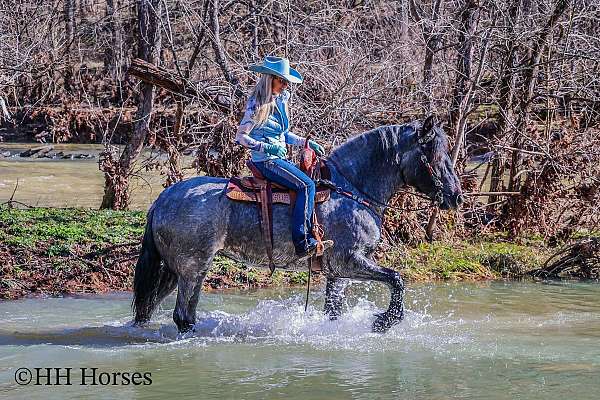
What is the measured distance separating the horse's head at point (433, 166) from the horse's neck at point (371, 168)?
155mm

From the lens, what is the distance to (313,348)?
842 cm

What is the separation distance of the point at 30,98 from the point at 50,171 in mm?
1909

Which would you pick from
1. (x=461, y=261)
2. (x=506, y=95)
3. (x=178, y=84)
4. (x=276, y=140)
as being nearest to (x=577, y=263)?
(x=461, y=261)

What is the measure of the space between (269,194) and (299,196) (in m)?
0.30

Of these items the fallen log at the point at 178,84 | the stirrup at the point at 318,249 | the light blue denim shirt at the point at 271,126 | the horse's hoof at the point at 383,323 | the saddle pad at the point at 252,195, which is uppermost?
the fallen log at the point at 178,84

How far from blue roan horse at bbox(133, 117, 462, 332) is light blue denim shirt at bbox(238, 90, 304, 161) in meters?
0.47

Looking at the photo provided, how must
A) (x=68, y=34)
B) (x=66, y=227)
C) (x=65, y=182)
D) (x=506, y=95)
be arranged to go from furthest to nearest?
(x=65, y=182)
(x=68, y=34)
(x=506, y=95)
(x=66, y=227)

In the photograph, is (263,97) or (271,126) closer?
(263,97)

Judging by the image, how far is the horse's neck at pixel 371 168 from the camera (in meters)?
8.68

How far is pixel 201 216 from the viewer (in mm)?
8492

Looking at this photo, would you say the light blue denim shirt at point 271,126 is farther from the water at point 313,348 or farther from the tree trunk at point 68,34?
the tree trunk at point 68,34

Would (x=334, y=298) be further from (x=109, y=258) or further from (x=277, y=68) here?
(x=109, y=258)

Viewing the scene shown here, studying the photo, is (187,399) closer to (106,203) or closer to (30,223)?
(30,223)

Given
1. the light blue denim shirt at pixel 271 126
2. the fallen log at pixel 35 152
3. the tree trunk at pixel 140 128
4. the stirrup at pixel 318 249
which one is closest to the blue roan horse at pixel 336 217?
the stirrup at pixel 318 249
